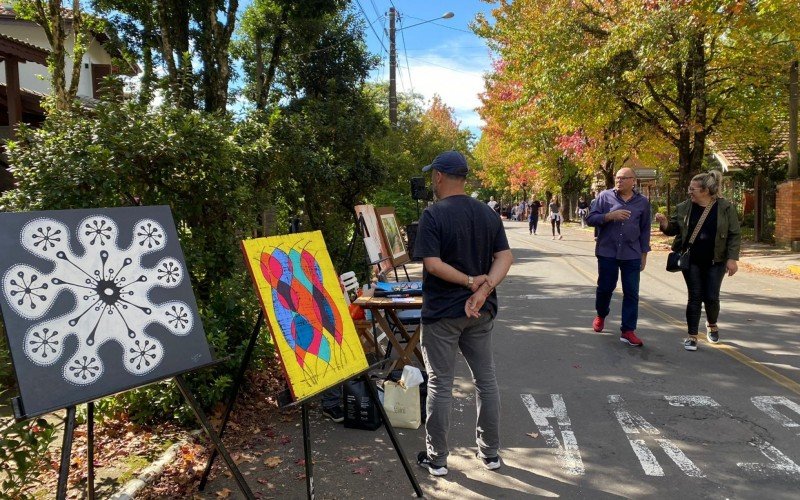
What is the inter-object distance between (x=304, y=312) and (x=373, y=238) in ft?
14.2

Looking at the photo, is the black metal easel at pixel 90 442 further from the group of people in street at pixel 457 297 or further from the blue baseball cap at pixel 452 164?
the blue baseball cap at pixel 452 164

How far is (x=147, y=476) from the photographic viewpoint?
11.7 ft

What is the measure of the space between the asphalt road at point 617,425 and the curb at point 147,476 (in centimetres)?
79

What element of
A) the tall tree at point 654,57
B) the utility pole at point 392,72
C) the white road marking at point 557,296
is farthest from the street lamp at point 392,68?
the white road marking at point 557,296

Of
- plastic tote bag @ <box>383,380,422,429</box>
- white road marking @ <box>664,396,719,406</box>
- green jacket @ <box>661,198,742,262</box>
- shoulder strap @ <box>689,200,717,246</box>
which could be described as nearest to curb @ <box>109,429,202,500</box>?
plastic tote bag @ <box>383,380,422,429</box>

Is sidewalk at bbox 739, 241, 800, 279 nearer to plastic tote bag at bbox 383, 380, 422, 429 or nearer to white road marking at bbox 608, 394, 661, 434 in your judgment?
white road marking at bbox 608, 394, 661, 434

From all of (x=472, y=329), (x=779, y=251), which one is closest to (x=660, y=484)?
(x=472, y=329)

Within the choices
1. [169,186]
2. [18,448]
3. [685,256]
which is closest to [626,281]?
[685,256]

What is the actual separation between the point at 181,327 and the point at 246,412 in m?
2.06

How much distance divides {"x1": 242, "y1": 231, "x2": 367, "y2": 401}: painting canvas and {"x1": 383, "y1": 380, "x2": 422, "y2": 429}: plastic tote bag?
2.82 feet

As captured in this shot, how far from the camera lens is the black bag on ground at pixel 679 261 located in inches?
252

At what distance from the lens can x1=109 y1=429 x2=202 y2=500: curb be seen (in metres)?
3.37

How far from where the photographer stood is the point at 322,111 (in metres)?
11.5

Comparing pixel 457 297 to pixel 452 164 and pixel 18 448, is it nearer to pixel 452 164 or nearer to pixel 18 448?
pixel 452 164
